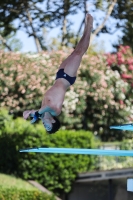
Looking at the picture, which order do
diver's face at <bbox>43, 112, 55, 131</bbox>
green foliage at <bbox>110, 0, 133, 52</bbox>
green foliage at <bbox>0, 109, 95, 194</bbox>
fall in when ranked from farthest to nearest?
green foliage at <bbox>110, 0, 133, 52</bbox> → green foliage at <bbox>0, 109, 95, 194</bbox> → diver's face at <bbox>43, 112, 55, 131</bbox>

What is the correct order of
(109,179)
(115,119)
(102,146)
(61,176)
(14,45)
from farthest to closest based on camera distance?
(14,45), (115,119), (102,146), (61,176), (109,179)

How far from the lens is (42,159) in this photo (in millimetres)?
14414

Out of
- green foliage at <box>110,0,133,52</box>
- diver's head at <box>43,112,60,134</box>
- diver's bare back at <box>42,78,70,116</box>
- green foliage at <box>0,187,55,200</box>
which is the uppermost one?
diver's bare back at <box>42,78,70,116</box>

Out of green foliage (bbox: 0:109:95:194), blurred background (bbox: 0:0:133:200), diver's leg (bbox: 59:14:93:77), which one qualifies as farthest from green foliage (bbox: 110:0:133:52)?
diver's leg (bbox: 59:14:93:77)

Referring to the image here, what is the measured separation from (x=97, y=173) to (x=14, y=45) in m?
25.3

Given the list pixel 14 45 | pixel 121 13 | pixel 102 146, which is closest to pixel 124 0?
pixel 121 13

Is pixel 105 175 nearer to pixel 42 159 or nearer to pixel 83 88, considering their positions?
pixel 42 159

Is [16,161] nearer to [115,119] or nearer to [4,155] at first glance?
[4,155]

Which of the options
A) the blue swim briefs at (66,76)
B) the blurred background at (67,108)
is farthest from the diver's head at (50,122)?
the blurred background at (67,108)

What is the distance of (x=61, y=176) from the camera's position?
1446 centimetres

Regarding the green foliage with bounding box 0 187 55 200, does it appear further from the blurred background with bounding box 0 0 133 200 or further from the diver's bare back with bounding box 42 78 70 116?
the diver's bare back with bounding box 42 78 70 116

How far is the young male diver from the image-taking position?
5355 millimetres

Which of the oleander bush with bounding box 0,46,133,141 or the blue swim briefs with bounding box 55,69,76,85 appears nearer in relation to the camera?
the blue swim briefs with bounding box 55,69,76,85

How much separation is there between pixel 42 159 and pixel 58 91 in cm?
913
